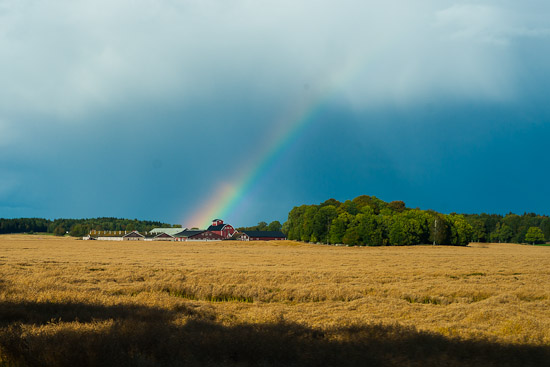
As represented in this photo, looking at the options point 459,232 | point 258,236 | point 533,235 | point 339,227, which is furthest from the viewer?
point 258,236

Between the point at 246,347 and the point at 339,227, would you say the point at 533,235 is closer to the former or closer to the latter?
the point at 339,227

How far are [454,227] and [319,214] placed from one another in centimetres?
3575

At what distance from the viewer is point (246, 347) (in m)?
8.22

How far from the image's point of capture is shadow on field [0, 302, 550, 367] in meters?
7.55

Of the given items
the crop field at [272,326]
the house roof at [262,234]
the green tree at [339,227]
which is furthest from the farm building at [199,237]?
the crop field at [272,326]

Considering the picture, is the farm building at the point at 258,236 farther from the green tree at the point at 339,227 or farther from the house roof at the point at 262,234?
the green tree at the point at 339,227

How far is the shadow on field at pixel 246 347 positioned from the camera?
24.8ft

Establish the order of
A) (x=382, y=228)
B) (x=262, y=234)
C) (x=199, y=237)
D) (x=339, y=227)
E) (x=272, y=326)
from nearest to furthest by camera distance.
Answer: (x=272, y=326) < (x=382, y=228) < (x=339, y=227) < (x=199, y=237) < (x=262, y=234)

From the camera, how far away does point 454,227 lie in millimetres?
113875

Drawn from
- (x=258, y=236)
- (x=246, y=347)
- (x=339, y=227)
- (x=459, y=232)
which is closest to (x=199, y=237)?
(x=258, y=236)

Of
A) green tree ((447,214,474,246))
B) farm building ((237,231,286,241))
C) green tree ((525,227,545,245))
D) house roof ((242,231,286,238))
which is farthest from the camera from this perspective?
house roof ((242,231,286,238))

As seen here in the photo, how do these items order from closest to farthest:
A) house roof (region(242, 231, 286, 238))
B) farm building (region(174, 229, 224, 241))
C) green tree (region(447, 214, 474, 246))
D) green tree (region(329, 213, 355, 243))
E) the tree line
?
the tree line < green tree (region(329, 213, 355, 243)) < green tree (region(447, 214, 474, 246)) < farm building (region(174, 229, 224, 241)) < house roof (region(242, 231, 286, 238))

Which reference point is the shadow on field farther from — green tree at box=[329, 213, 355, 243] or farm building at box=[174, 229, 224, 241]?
farm building at box=[174, 229, 224, 241]

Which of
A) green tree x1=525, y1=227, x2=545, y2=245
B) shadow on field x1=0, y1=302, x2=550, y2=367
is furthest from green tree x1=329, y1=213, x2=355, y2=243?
shadow on field x1=0, y1=302, x2=550, y2=367
